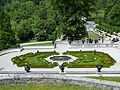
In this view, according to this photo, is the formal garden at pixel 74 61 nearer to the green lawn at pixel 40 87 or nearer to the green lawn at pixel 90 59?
the green lawn at pixel 90 59

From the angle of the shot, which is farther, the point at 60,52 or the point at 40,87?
the point at 60,52

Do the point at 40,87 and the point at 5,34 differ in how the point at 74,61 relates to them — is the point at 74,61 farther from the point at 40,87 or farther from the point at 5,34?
the point at 5,34

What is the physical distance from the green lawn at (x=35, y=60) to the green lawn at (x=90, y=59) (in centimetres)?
265

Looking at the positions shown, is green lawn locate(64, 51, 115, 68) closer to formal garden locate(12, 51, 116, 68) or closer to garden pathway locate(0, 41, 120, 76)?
formal garden locate(12, 51, 116, 68)

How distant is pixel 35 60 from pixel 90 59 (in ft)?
24.1

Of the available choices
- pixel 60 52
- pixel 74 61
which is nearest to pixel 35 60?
pixel 74 61

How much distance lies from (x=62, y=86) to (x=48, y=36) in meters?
41.0

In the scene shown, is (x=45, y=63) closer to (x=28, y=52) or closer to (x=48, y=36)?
(x=28, y=52)

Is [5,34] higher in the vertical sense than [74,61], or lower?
higher

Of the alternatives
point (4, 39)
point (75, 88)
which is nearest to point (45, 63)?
point (75, 88)

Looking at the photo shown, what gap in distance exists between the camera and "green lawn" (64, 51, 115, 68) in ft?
136

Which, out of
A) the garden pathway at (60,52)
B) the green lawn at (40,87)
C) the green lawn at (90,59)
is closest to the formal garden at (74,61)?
the green lawn at (90,59)

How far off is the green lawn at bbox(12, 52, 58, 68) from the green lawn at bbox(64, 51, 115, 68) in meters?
2.65

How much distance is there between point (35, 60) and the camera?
1775 inches
